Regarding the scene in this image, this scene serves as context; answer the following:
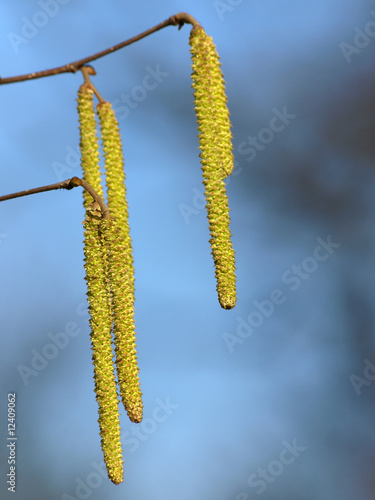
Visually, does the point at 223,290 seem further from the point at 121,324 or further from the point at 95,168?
the point at 95,168

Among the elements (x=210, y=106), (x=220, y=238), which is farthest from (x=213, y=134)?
(x=220, y=238)


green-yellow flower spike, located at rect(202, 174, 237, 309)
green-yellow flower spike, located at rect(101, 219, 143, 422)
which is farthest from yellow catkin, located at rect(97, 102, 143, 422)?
green-yellow flower spike, located at rect(202, 174, 237, 309)

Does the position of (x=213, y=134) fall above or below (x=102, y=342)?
above

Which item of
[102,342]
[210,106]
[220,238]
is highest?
[210,106]

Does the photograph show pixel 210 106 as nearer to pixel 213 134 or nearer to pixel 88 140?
pixel 213 134

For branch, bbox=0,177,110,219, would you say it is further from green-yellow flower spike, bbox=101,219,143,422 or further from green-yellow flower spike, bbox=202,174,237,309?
green-yellow flower spike, bbox=202,174,237,309

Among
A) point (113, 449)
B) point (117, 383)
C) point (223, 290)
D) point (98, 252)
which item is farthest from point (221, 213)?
point (113, 449)

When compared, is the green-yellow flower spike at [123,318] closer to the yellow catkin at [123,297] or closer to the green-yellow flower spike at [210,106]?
the yellow catkin at [123,297]

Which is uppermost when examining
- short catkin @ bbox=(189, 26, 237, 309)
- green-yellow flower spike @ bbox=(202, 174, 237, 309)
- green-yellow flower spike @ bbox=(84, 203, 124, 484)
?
short catkin @ bbox=(189, 26, 237, 309)
